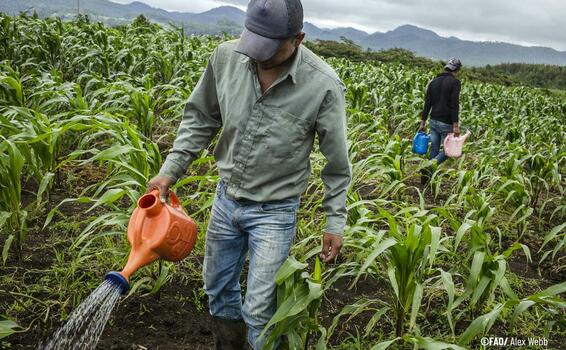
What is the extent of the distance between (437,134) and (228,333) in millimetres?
4178

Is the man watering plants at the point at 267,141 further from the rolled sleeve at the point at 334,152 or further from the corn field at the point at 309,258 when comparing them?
the corn field at the point at 309,258

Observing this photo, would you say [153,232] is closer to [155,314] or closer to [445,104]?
[155,314]

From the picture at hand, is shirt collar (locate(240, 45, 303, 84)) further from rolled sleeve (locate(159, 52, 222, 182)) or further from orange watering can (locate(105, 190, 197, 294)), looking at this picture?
orange watering can (locate(105, 190, 197, 294))

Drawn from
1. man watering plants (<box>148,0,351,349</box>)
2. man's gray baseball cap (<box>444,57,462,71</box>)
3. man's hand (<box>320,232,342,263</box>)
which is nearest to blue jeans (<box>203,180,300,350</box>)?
man watering plants (<box>148,0,351,349</box>)

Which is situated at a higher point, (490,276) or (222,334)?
(490,276)

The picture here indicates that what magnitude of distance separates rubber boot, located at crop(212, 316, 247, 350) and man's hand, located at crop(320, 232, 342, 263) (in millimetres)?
535

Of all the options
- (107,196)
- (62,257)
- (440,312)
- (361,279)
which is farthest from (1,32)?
(440,312)

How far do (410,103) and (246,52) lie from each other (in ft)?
22.1

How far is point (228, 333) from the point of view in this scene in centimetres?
218

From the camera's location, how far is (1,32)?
6.30 meters

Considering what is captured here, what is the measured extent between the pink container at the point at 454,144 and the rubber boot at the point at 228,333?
3.65 metres

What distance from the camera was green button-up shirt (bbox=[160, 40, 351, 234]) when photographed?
1825 millimetres

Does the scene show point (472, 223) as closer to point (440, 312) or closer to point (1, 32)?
point (440, 312)

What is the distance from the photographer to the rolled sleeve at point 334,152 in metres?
1.83
